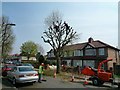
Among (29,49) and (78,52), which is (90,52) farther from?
(29,49)

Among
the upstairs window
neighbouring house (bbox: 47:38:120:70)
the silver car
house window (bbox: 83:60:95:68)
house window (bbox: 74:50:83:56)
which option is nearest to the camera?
the silver car

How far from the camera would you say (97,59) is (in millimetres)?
49375

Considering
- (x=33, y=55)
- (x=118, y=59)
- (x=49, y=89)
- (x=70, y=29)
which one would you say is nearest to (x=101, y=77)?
(x=49, y=89)

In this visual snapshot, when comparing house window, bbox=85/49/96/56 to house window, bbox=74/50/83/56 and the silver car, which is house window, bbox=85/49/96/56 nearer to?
house window, bbox=74/50/83/56

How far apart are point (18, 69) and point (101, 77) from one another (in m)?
7.24

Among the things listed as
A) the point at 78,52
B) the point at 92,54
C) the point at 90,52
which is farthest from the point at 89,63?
the point at 78,52

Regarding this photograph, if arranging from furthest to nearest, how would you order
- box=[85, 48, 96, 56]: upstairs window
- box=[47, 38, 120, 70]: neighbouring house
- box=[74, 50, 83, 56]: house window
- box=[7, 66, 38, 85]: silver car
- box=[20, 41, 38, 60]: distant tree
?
1. box=[20, 41, 38, 60]: distant tree
2. box=[74, 50, 83, 56]: house window
3. box=[85, 48, 96, 56]: upstairs window
4. box=[47, 38, 120, 70]: neighbouring house
5. box=[7, 66, 38, 85]: silver car

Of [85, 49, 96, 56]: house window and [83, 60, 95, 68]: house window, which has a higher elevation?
[85, 49, 96, 56]: house window

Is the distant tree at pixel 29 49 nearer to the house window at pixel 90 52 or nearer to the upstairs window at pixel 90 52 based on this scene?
the house window at pixel 90 52

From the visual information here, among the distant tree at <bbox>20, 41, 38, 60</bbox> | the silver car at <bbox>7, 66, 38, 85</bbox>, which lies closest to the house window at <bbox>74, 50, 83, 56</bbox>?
the silver car at <bbox>7, 66, 38, 85</bbox>

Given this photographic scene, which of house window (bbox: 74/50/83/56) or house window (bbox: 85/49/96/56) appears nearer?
house window (bbox: 85/49/96/56)

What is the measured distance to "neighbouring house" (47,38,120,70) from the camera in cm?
4769

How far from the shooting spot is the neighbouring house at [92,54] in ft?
156

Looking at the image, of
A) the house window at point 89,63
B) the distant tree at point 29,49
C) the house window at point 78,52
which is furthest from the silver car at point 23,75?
the distant tree at point 29,49
